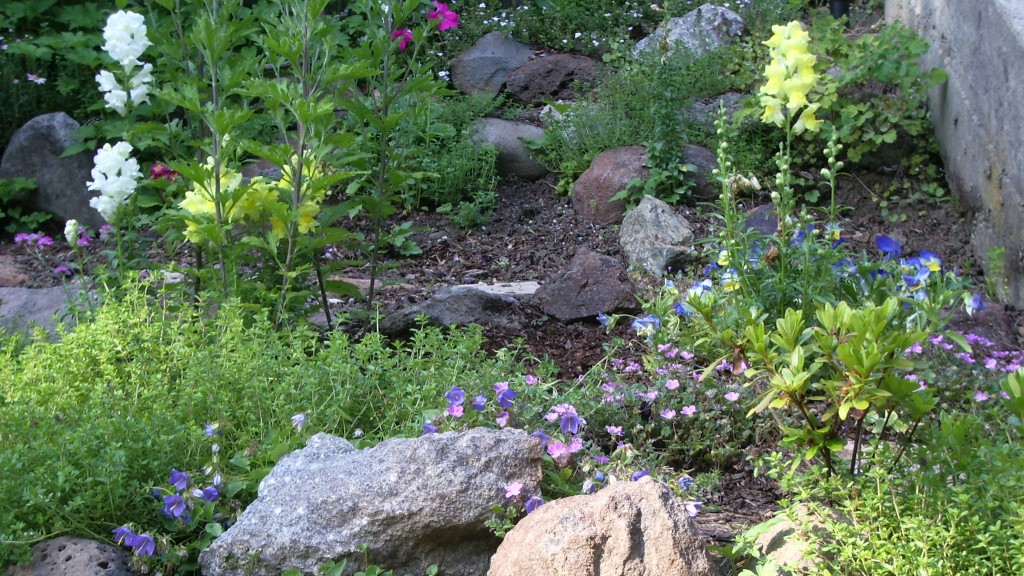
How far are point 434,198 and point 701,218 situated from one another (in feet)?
5.76

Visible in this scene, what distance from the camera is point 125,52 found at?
13.8 feet

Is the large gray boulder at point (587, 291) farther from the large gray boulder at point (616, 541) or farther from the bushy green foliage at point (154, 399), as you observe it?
the large gray boulder at point (616, 541)

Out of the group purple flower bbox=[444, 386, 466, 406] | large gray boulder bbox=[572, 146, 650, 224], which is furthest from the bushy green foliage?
large gray boulder bbox=[572, 146, 650, 224]

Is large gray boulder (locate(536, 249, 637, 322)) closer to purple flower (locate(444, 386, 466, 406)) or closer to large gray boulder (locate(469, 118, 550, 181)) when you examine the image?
purple flower (locate(444, 386, 466, 406))

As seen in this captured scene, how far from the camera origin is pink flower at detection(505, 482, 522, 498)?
2.65 meters

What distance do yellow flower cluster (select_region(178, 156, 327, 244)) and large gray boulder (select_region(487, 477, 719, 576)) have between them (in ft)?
6.08

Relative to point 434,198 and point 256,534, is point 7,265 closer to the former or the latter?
point 434,198

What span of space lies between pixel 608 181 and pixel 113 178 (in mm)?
3159

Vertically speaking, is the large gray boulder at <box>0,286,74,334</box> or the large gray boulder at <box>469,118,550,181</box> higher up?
the large gray boulder at <box>469,118,550,181</box>

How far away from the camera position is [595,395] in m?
3.67

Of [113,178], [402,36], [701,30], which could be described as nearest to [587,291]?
[402,36]

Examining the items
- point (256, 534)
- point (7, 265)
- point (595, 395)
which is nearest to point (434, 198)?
point (7, 265)

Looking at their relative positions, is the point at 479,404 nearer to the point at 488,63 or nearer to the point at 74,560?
the point at 74,560

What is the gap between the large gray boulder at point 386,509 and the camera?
2.58 meters
